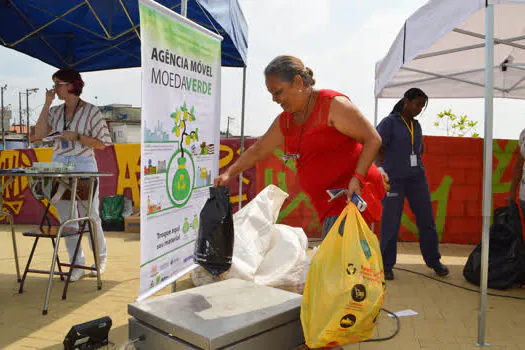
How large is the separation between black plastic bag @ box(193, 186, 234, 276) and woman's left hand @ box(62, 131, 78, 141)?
6.41 ft

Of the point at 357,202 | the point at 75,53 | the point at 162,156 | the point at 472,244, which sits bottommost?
the point at 472,244

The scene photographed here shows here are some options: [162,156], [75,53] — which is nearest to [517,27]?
[162,156]

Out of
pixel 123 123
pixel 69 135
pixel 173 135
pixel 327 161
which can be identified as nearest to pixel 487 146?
pixel 327 161

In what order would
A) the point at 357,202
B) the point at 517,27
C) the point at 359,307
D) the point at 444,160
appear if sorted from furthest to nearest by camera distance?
the point at 444,160
the point at 517,27
the point at 357,202
the point at 359,307

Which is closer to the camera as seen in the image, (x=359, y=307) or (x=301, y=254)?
(x=359, y=307)

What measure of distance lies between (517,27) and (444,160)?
2002mm

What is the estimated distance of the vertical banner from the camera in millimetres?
2555

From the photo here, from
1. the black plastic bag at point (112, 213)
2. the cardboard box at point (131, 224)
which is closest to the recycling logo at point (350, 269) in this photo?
the cardboard box at point (131, 224)

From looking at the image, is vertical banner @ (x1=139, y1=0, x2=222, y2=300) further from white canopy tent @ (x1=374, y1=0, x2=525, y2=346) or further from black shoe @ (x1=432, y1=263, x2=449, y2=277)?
black shoe @ (x1=432, y1=263, x2=449, y2=277)

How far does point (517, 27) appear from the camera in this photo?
5.23m

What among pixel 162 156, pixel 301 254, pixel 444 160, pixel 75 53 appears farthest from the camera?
pixel 444 160

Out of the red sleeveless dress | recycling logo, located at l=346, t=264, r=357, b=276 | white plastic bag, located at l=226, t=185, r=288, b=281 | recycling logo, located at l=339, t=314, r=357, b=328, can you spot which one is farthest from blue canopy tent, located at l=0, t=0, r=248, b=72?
recycling logo, located at l=339, t=314, r=357, b=328

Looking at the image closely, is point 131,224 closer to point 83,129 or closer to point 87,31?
point 87,31

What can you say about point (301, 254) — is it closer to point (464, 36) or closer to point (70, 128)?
point (70, 128)
